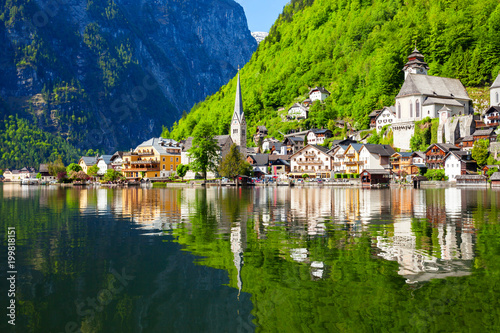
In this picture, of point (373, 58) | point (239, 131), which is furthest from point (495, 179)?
point (239, 131)

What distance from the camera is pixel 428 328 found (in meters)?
9.53

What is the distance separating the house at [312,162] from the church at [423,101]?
63.4 ft

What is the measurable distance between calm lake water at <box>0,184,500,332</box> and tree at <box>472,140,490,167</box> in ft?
239

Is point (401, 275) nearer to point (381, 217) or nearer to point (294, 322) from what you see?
point (294, 322)

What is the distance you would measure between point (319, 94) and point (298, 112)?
32.5 ft

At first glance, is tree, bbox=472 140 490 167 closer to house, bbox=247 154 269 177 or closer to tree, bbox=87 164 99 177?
house, bbox=247 154 269 177

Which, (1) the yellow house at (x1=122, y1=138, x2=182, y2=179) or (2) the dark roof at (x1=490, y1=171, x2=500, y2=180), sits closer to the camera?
(2) the dark roof at (x1=490, y1=171, x2=500, y2=180)

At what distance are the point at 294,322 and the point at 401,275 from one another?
4885 millimetres

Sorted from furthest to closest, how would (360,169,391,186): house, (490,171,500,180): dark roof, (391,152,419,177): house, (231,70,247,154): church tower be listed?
(231,70,247,154): church tower, (391,152,419,177): house, (360,169,391,186): house, (490,171,500,180): dark roof

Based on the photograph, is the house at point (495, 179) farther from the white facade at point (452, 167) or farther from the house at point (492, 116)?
the house at point (492, 116)

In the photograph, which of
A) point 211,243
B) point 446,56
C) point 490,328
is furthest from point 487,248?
point 446,56

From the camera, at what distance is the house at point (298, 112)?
157m

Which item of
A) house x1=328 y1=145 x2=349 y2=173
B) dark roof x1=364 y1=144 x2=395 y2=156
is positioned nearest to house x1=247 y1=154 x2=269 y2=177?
house x1=328 y1=145 x2=349 y2=173

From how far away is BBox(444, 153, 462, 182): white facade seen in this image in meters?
89.5
